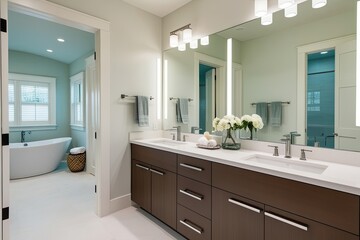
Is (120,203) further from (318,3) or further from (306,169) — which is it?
(318,3)

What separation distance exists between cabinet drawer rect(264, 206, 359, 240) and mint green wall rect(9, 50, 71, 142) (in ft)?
18.4

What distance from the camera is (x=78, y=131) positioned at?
510 cm

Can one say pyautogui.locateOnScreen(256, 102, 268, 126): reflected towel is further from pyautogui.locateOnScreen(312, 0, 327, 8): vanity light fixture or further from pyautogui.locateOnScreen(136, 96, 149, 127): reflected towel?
pyautogui.locateOnScreen(136, 96, 149, 127): reflected towel

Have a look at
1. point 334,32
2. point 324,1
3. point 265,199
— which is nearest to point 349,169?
point 265,199

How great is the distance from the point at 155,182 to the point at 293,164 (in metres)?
1.40

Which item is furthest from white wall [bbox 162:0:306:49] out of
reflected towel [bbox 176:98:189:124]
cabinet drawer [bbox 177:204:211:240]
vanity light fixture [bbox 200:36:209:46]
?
cabinet drawer [bbox 177:204:211:240]

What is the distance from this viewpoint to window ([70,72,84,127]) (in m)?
4.81

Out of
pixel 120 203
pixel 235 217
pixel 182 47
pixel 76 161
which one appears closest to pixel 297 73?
pixel 235 217

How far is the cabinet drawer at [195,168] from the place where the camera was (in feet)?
5.55

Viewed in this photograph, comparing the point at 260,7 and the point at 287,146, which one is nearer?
the point at 287,146

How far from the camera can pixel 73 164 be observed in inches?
166

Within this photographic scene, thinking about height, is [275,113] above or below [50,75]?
below

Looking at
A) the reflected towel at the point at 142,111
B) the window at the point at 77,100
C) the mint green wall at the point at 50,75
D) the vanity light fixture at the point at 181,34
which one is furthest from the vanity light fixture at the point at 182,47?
the mint green wall at the point at 50,75

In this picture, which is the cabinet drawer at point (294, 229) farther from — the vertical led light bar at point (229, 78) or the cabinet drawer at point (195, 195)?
the vertical led light bar at point (229, 78)
